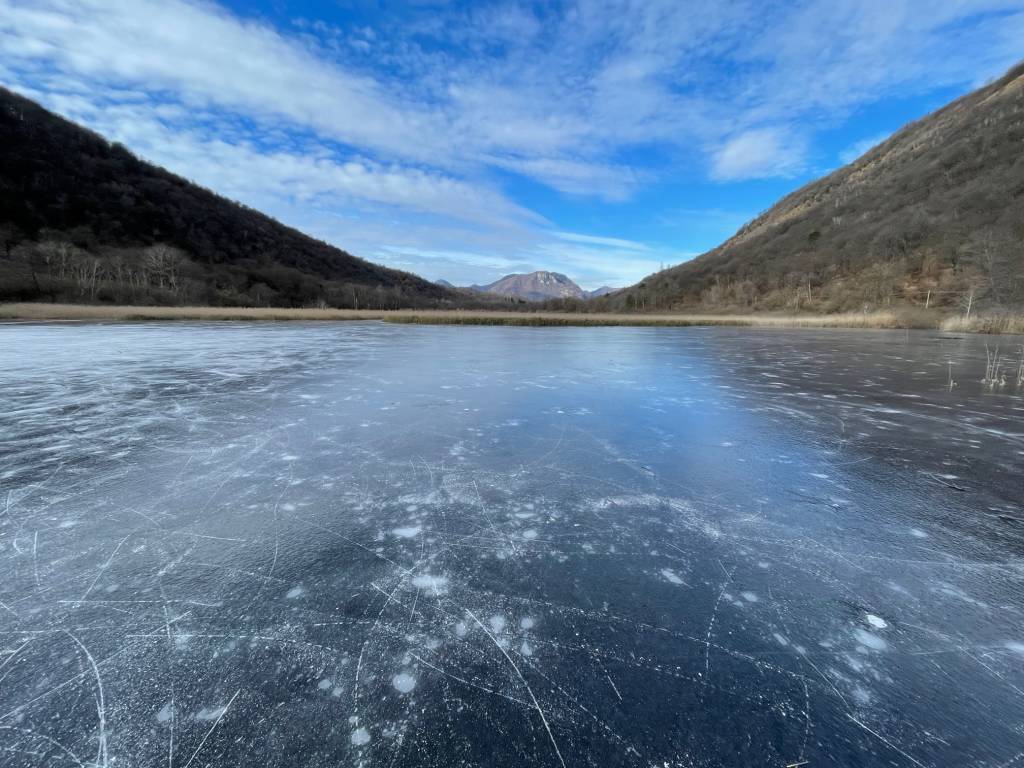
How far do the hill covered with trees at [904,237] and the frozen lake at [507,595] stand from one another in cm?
2687

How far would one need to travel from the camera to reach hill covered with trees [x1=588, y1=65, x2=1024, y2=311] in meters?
28.9

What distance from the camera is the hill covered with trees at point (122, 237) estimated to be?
40.6 meters

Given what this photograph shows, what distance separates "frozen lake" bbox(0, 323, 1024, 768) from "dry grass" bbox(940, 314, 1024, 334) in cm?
2013

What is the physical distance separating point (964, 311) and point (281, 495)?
35.5m

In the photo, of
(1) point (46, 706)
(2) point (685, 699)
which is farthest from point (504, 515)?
(1) point (46, 706)

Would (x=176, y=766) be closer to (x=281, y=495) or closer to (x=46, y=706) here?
(x=46, y=706)

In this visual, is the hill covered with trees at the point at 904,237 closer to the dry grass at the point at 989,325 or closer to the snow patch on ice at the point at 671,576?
the dry grass at the point at 989,325

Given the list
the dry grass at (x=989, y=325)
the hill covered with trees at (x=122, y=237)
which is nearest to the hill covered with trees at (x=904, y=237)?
the dry grass at (x=989, y=325)

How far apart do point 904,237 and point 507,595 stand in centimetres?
4839

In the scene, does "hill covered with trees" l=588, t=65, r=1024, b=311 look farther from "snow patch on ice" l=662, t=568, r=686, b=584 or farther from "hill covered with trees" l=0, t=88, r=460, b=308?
"hill covered with trees" l=0, t=88, r=460, b=308

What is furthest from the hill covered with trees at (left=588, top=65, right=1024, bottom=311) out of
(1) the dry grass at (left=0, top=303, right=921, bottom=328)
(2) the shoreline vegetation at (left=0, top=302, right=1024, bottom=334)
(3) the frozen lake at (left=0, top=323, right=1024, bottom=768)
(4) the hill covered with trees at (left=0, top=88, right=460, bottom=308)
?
(4) the hill covered with trees at (left=0, top=88, right=460, bottom=308)

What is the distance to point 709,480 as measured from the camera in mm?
2965

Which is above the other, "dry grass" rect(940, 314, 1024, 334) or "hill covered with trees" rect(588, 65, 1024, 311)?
"hill covered with trees" rect(588, 65, 1024, 311)

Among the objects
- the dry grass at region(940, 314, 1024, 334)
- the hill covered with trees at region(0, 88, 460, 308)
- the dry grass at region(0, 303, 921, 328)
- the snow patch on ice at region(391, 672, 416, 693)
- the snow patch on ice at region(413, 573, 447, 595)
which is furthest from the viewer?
the hill covered with trees at region(0, 88, 460, 308)
